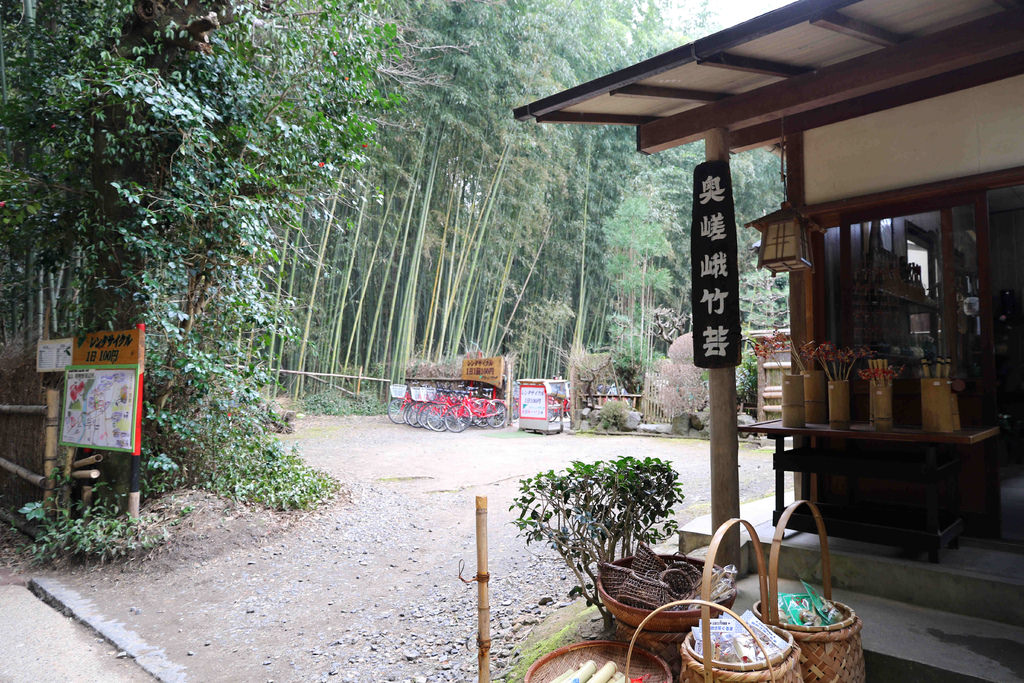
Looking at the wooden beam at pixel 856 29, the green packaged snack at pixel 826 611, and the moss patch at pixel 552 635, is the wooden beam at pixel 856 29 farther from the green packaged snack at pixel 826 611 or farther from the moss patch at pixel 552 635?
the moss patch at pixel 552 635

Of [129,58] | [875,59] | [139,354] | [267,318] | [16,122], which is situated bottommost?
[139,354]

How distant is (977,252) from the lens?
2.85 m

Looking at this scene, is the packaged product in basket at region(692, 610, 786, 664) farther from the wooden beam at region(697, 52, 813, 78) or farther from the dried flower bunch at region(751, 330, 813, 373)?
the wooden beam at region(697, 52, 813, 78)

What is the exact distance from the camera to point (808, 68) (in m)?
2.53

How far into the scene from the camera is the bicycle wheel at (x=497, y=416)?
A: 11.3m

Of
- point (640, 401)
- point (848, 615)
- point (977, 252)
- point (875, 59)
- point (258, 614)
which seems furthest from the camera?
point (640, 401)

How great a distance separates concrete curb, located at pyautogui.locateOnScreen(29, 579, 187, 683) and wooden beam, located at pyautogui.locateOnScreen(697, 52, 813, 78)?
3.30 meters

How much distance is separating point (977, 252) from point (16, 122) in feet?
19.7

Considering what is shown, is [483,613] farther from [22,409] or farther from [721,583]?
[22,409]

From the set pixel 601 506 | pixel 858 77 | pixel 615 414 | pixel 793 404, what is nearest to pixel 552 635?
pixel 601 506

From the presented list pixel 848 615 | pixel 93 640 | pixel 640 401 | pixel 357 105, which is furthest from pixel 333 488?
pixel 640 401

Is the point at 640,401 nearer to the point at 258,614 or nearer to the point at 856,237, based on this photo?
the point at 856,237

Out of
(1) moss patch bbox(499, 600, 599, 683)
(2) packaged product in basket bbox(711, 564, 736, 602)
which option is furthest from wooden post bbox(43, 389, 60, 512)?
(2) packaged product in basket bbox(711, 564, 736, 602)

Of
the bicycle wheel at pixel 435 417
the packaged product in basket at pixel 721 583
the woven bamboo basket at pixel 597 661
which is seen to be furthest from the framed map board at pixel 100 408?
the bicycle wheel at pixel 435 417
